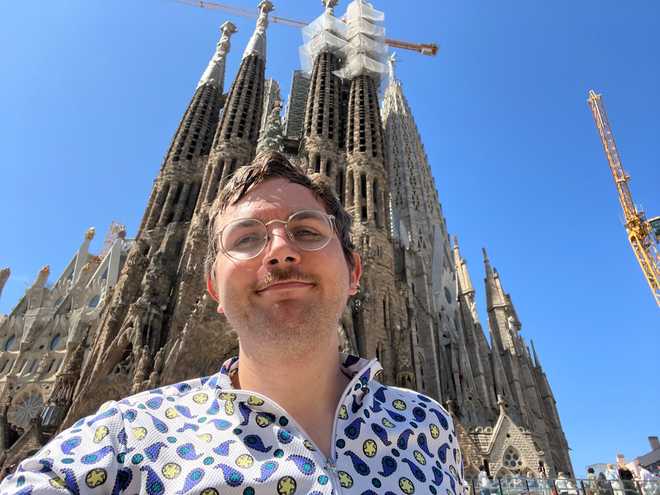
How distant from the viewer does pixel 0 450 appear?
17562mm

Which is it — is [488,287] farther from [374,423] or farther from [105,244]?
[105,244]

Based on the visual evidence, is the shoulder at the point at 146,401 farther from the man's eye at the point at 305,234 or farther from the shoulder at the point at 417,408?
the shoulder at the point at 417,408

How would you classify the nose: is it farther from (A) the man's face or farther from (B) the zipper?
(B) the zipper

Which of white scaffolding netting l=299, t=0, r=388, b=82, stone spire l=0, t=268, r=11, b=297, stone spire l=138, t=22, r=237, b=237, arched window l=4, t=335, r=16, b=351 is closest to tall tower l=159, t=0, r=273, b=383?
stone spire l=138, t=22, r=237, b=237

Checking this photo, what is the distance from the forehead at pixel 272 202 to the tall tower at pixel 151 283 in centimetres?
1455

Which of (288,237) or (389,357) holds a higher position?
(389,357)

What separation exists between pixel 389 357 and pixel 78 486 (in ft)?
57.5

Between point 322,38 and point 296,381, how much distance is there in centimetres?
3802

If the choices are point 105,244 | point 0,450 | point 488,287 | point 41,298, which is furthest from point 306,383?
point 105,244

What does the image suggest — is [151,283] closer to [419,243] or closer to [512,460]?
[512,460]

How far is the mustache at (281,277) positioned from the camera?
1.81 meters

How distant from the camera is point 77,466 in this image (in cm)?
122

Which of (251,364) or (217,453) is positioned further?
(251,364)

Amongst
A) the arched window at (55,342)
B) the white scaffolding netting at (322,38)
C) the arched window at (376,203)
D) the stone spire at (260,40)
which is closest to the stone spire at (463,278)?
the arched window at (376,203)
